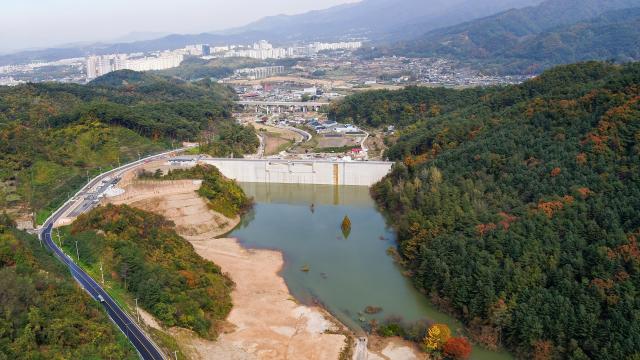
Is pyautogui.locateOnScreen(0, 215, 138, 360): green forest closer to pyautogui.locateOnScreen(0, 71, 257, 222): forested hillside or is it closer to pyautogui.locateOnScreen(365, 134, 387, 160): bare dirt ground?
pyautogui.locateOnScreen(0, 71, 257, 222): forested hillside

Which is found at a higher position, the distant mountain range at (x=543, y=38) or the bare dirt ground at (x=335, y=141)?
the distant mountain range at (x=543, y=38)

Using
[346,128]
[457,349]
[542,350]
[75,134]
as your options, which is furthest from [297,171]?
[542,350]

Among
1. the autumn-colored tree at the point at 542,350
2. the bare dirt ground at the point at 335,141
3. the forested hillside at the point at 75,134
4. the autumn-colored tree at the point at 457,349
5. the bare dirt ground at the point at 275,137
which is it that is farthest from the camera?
the bare dirt ground at the point at 335,141

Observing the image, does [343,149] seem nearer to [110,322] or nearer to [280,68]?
[110,322]

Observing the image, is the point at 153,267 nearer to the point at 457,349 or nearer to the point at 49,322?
the point at 49,322

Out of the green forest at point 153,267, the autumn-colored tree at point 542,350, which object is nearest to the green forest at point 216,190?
the green forest at point 153,267

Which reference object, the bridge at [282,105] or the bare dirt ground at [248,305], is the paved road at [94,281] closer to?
the bare dirt ground at [248,305]
